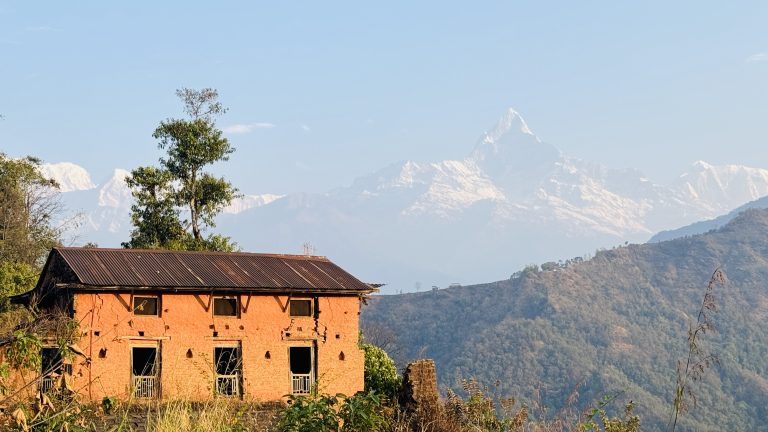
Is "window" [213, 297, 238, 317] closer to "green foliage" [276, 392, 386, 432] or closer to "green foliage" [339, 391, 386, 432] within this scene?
"green foliage" [276, 392, 386, 432]

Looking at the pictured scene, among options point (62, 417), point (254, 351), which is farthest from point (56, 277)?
point (62, 417)

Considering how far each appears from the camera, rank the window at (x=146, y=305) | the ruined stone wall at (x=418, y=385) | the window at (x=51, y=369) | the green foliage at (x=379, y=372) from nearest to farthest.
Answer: the window at (x=51, y=369) < the ruined stone wall at (x=418, y=385) < the window at (x=146, y=305) < the green foliage at (x=379, y=372)

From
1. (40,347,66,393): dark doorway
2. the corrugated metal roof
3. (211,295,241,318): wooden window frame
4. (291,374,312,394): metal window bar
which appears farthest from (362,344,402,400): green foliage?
(40,347,66,393): dark doorway

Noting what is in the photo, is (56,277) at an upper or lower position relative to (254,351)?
upper

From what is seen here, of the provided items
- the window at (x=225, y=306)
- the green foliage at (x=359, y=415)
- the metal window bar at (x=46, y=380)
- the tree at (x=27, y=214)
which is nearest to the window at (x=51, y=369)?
the metal window bar at (x=46, y=380)

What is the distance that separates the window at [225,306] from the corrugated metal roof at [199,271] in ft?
1.77

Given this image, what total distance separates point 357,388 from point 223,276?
232 inches

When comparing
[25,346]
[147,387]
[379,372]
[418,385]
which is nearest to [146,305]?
[147,387]

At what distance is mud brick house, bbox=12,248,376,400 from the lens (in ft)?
96.0

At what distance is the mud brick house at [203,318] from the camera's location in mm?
29266

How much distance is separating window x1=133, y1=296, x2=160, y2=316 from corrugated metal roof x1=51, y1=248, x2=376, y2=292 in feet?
1.78

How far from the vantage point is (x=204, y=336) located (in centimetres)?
3084

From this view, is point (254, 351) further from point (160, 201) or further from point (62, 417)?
point (62, 417)

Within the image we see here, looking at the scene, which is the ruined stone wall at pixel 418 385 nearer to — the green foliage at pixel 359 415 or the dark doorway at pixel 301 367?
the dark doorway at pixel 301 367
